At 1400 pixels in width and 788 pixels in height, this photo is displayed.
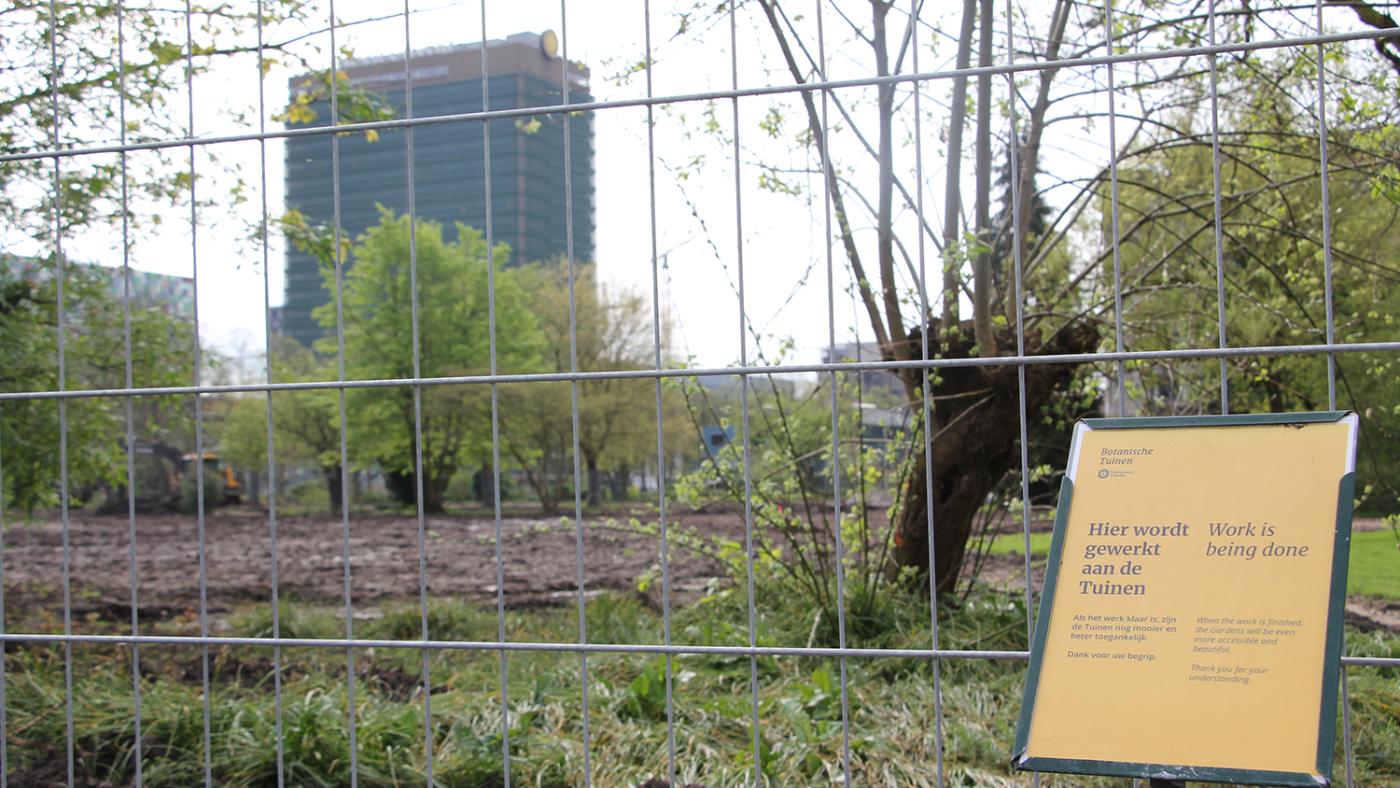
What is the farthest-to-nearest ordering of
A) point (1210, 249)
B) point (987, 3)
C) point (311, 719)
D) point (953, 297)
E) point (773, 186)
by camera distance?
point (1210, 249), point (773, 186), point (953, 297), point (987, 3), point (311, 719)

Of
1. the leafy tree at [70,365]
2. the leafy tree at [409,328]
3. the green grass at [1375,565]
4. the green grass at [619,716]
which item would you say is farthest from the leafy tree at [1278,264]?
the leafy tree at [409,328]

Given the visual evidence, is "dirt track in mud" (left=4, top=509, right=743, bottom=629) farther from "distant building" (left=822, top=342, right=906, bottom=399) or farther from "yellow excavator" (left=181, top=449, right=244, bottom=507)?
"yellow excavator" (left=181, top=449, right=244, bottom=507)

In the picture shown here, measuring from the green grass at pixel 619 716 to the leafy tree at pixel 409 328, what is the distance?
19.6 metres

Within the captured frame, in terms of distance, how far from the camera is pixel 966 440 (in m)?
4.87

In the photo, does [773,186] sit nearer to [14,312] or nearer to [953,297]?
[953,297]

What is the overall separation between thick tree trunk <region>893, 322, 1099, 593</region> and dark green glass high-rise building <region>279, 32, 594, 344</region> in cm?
173

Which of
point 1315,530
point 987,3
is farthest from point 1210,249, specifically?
point 1315,530

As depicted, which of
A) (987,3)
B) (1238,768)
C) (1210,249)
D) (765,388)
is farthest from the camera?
(1210,249)

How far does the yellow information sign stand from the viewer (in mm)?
1659

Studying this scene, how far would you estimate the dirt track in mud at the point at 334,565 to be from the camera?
892 centimetres

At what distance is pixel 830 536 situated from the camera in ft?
18.6

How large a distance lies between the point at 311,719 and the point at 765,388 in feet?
10.3

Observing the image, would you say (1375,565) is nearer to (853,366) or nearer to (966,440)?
(966,440)

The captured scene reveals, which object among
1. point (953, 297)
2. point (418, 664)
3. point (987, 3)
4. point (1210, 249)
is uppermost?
point (987, 3)
